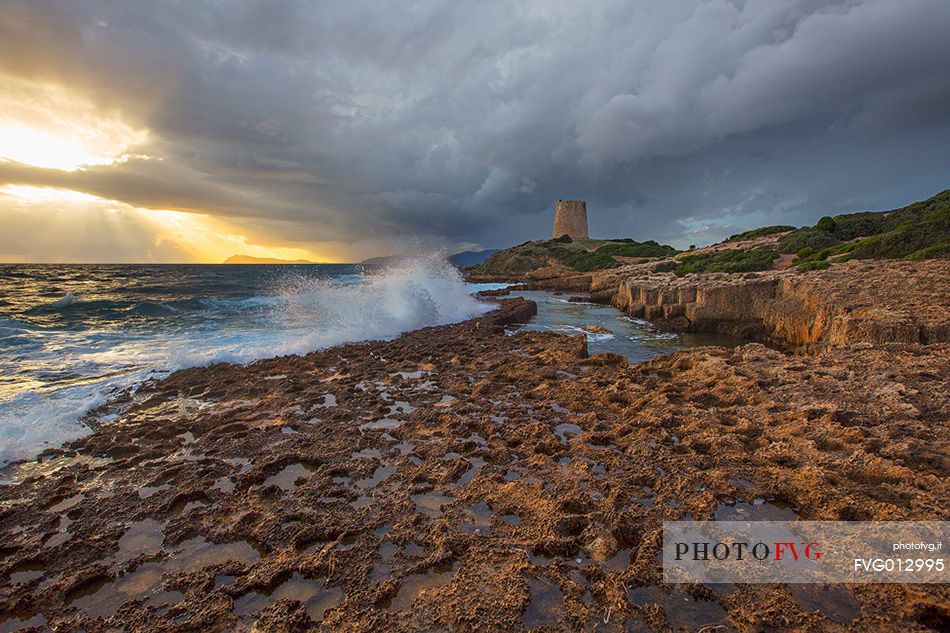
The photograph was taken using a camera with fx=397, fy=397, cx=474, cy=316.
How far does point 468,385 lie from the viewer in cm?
705

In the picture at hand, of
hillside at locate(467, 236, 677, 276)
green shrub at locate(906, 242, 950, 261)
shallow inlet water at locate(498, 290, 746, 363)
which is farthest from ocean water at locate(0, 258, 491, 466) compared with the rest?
hillside at locate(467, 236, 677, 276)

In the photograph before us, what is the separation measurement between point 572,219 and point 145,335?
6996 cm

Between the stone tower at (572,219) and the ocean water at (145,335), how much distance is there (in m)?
56.4

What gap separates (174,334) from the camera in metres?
12.1

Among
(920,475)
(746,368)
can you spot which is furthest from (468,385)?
(920,475)

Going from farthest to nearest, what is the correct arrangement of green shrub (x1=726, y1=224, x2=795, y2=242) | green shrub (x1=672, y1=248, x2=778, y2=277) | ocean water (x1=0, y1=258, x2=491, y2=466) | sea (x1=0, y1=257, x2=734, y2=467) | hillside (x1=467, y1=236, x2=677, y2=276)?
hillside (x1=467, y1=236, x2=677, y2=276), green shrub (x1=726, y1=224, x2=795, y2=242), green shrub (x1=672, y1=248, x2=778, y2=277), sea (x1=0, y1=257, x2=734, y2=467), ocean water (x1=0, y1=258, x2=491, y2=466)

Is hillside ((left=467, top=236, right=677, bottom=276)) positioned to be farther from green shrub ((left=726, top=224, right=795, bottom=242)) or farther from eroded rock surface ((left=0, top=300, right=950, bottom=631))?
eroded rock surface ((left=0, top=300, right=950, bottom=631))

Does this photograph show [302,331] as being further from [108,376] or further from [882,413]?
[882,413]

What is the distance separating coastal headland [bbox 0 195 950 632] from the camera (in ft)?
8.20

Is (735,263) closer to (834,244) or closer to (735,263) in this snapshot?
(735,263)

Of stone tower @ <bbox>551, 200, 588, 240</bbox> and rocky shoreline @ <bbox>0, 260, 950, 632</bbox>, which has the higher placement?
stone tower @ <bbox>551, 200, 588, 240</bbox>

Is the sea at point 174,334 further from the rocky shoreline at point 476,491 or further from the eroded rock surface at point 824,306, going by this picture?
the eroded rock surface at point 824,306

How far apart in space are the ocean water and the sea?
24 millimetres

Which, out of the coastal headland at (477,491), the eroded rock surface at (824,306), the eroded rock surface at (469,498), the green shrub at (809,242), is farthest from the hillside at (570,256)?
the eroded rock surface at (469,498)
